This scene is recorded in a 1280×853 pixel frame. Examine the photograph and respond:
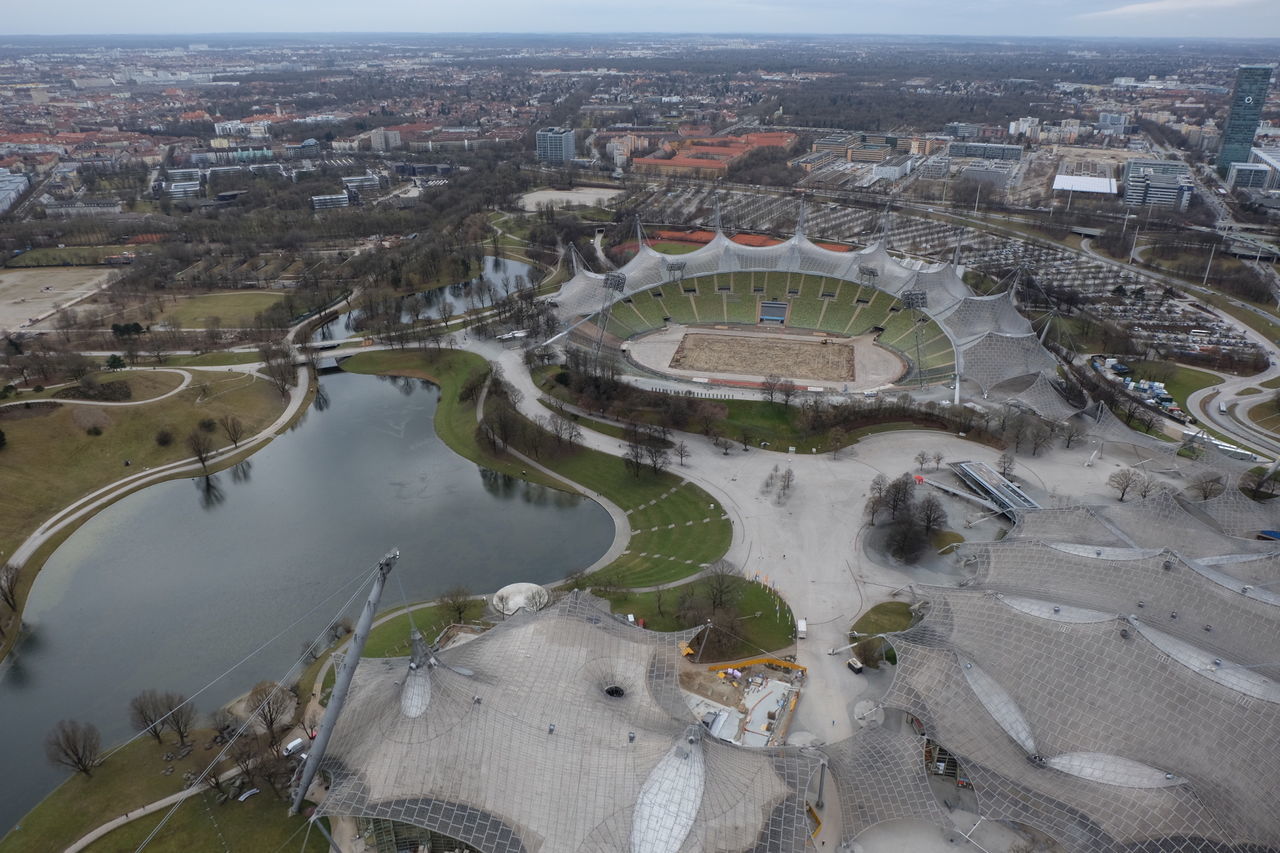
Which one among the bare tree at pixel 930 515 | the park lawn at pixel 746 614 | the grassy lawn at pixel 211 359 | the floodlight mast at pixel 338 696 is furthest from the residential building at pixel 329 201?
the floodlight mast at pixel 338 696

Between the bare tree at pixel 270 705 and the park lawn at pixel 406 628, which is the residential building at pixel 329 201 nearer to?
the park lawn at pixel 406 628

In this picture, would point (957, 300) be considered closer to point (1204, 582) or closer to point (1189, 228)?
point (1204, 582)

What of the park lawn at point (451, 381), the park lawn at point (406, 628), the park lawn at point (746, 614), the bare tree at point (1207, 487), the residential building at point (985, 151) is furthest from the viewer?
the residential building at point (985, 151)

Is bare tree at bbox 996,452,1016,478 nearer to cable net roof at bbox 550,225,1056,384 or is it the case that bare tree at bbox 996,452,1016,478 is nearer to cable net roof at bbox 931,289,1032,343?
cable net roof at bbox 550,225,1056,384

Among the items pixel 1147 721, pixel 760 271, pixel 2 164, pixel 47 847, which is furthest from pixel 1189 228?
pixel 2 164

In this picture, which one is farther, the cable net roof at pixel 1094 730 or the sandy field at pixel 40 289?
the sandy field at pixel 40 289

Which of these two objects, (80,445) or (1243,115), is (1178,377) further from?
(1243,115)
